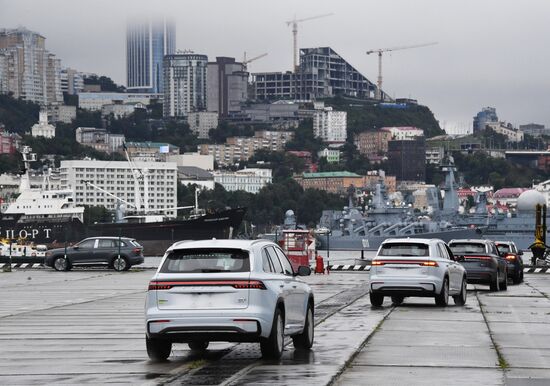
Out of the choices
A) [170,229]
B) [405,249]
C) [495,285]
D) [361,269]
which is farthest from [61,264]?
[170,229]

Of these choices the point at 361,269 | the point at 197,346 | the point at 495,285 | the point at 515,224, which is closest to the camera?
the point at 197,346

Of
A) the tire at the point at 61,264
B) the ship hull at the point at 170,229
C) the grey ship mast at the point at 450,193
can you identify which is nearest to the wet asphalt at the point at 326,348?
the tire at the point at 61,264

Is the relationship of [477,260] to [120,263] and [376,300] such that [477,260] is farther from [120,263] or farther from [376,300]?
[120,263]

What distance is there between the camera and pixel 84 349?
2042 cm

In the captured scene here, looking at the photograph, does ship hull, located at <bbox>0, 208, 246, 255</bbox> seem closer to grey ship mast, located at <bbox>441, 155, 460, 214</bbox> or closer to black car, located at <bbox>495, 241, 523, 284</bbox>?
grey ship mast, located at <bbox>441, 155, 460, 214</bbox>

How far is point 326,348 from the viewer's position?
67.1ft

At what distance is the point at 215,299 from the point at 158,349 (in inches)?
47.9

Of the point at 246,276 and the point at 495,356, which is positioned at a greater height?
the point at 246,276

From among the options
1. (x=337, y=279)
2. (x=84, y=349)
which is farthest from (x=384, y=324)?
(x=337, y=279)

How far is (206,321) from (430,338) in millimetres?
5296

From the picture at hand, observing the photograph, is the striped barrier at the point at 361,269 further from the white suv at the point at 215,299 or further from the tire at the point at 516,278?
the white suv at the point at 215,299

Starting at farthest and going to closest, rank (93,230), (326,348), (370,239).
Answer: (370,239), (93,230), (326,348)

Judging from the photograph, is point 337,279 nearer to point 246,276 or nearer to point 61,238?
point 246,276

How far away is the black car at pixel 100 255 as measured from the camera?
175 feet
